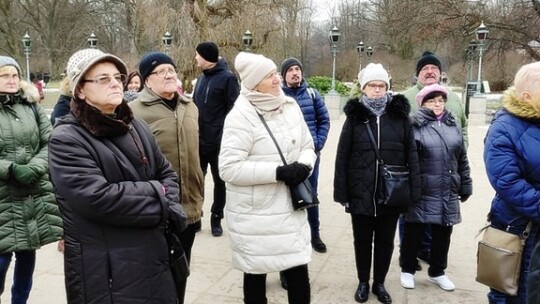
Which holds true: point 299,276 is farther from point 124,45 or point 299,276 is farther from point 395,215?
point 124,45

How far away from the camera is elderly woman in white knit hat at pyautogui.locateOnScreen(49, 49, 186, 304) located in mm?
2096

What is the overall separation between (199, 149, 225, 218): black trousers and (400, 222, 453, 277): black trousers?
2.05 metres

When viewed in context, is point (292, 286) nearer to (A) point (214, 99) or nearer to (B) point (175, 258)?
(B) point (175, 258)

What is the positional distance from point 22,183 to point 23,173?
0.32ft

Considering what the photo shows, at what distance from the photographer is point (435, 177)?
13.2 feet

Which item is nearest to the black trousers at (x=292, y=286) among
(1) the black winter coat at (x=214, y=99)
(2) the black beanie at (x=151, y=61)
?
(2) the black beanie at (x=151, y=61)

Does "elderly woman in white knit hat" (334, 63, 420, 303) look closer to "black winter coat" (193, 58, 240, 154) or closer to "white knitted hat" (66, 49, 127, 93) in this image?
"black winter coat" (193, 58, 240, 154)

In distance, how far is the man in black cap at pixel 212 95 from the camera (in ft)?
16.2

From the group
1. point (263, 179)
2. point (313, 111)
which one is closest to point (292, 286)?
point (263, 179)

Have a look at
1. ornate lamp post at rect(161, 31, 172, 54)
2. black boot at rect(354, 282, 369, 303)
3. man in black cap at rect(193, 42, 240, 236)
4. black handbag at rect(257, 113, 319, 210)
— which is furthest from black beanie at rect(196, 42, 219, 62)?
ornate lamp post at rect(161, 31, 172, 54)

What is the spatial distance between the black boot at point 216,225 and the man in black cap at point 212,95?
0.67 meters

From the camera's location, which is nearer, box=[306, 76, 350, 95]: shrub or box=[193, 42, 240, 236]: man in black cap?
box=[193, 42, 240, 236]: man in black cap

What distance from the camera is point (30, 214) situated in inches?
125

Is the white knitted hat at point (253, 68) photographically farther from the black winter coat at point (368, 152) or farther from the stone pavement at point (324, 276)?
the stone pavement at point (324, 276)
